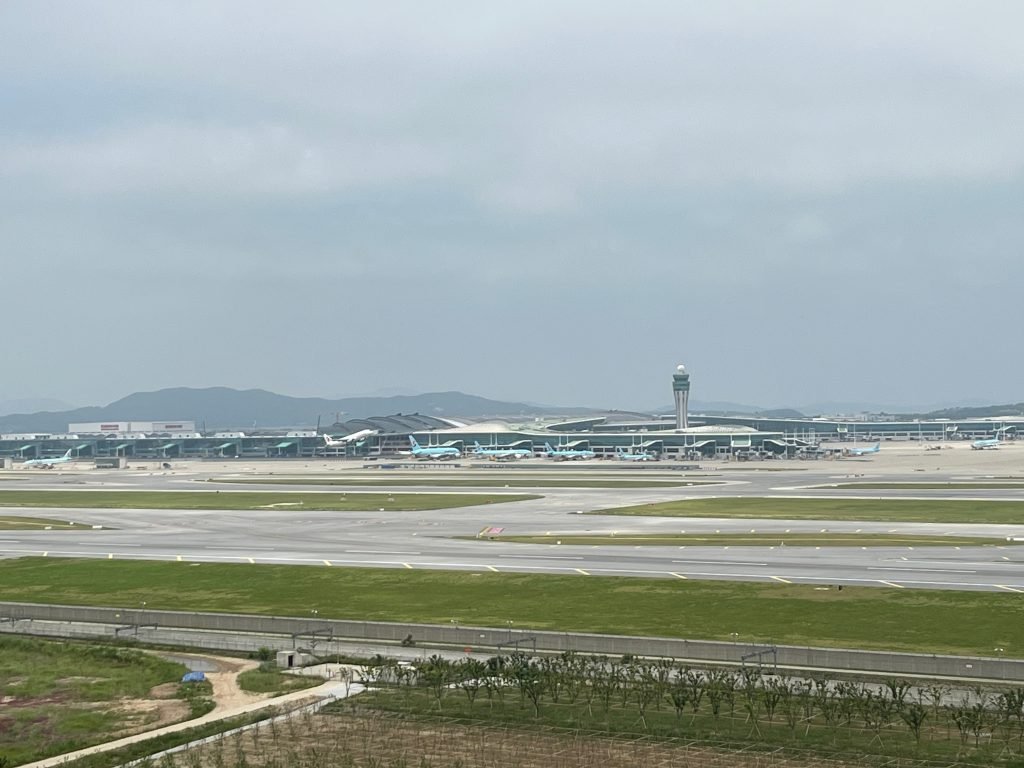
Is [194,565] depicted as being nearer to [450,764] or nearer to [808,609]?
[808,609]

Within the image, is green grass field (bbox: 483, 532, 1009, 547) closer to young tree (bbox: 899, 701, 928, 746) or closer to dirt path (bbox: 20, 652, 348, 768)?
dirt path (bbox: 20, 652, 348, 768)

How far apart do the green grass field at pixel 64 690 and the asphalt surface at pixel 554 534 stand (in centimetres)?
2458

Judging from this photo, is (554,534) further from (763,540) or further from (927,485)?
(927,485)

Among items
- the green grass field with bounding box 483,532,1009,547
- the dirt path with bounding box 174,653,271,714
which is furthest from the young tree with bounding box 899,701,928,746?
the green grass field with bounding box 483,532,1009,547

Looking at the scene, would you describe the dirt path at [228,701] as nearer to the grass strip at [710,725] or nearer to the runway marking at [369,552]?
the grass strip at [710,725]

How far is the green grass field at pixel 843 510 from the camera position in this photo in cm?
9462

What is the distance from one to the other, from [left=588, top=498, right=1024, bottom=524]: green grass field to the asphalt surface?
407 cm

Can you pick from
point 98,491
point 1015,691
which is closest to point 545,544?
point 1015,691

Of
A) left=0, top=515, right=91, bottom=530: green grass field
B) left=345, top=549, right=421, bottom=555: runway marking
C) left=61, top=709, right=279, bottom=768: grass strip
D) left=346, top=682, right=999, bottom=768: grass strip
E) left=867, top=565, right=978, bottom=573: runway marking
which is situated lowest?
left=61, top=709, right=279, bottom=768: grass strip

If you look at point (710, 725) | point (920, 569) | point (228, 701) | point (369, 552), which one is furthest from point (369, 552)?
point (710, 725)

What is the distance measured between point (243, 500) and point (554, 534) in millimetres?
53038

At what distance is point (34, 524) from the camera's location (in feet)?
347

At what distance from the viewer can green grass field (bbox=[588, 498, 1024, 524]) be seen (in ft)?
310

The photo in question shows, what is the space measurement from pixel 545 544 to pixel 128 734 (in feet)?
155
